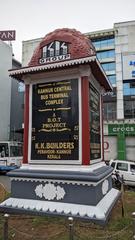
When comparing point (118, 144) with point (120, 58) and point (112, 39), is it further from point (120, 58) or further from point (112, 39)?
point (112, 39)

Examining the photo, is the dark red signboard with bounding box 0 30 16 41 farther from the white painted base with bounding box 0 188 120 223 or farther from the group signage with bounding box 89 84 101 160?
the white painted base with bounding box 0 188 120 223

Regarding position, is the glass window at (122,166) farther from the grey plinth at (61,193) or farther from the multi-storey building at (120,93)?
the multi-storey building at (120,93)

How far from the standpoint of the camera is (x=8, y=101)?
33.2 metres

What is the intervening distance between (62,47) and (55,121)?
2.43m

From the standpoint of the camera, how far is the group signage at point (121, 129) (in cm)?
2930

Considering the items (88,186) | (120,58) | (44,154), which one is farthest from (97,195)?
(120,58)

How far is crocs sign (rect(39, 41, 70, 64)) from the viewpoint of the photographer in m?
7.94

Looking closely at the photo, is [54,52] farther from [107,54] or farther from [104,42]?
[104,42]

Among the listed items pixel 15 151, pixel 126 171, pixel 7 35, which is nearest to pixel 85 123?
pixel 126 171

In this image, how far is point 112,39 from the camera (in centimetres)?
3228

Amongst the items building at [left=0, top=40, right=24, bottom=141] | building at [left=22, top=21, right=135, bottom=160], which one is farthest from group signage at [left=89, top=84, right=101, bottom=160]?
building at [left=0, top=40, right=24, bottom=141]

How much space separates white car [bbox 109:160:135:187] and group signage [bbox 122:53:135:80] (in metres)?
17.2

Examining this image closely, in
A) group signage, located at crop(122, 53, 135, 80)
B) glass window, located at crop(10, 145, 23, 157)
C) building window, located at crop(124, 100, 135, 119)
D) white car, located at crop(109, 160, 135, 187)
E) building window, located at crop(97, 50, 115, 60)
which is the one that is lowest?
white car, located at crop(109, 160, 135, 187)

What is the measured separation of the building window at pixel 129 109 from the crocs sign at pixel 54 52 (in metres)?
23.5
